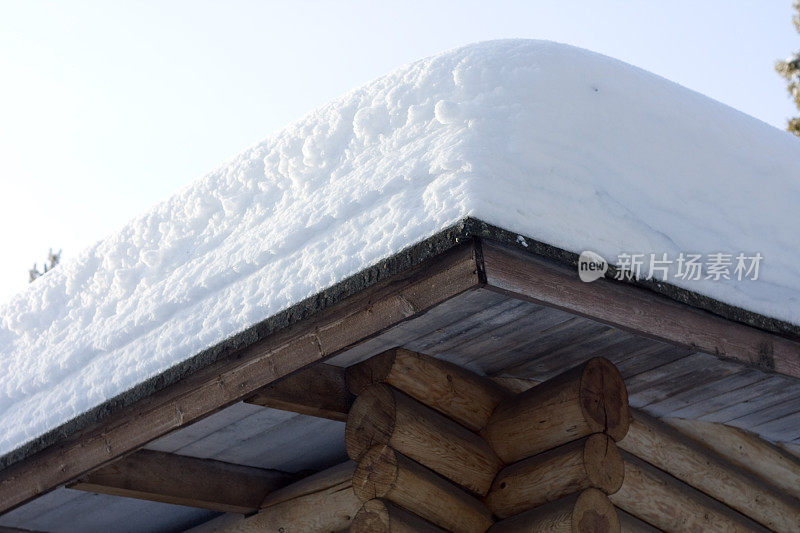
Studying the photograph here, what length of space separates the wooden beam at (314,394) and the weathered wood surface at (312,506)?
0.62 metres

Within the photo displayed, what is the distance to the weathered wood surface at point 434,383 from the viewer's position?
3188 mm

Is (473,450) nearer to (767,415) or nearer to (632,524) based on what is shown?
(632,524)

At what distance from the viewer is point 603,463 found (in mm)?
3125

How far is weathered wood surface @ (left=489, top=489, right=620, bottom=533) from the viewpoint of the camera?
9.77 feet

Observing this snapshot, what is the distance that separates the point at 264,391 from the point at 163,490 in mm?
941

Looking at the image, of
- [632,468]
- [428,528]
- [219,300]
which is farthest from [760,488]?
[219,300]

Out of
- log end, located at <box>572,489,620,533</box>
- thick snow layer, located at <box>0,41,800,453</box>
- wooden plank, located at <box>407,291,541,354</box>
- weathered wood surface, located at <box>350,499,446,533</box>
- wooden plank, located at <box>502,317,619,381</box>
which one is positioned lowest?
log end, located at <box>572,489,620,533</box>

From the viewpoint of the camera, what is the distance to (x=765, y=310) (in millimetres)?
3025

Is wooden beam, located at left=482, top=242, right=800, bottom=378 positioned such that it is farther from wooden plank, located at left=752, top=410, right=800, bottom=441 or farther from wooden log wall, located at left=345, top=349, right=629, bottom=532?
wooden plank, located at left=752, top=410, right=800, bottom=441

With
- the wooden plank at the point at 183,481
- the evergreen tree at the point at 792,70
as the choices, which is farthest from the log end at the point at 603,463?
the evergreen tree at the point at 792,70

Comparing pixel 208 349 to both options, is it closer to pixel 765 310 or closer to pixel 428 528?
pixel 428 528

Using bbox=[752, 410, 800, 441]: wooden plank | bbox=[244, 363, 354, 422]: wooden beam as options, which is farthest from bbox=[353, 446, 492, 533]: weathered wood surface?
bbox=[752, 410, 800, 441]: wooden plank

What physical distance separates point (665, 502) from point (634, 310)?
1.33m

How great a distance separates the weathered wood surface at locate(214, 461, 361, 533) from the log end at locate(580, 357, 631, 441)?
112 cm
